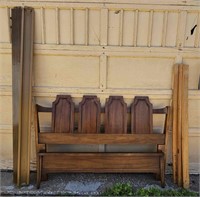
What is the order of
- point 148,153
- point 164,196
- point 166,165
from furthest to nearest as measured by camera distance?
point 166,165, point 148,153, point 164,196

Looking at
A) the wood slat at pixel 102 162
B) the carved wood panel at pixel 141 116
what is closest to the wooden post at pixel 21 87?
the wood slat at pixel 102 162

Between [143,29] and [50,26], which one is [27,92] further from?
[143,29]

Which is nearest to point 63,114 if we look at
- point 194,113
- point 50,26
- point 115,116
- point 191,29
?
point 115,116

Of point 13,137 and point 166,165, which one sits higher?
point 13,137

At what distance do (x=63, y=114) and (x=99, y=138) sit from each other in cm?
42

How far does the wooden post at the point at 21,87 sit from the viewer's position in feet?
7.81

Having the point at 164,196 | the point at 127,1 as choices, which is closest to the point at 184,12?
the point at 127,1

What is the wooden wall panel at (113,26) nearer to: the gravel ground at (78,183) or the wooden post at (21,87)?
the wooden post at (21,87)

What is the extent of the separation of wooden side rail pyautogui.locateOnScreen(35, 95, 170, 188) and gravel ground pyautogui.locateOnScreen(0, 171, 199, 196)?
3.8 inches

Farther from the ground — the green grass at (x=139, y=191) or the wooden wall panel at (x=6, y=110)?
the wooden wall panel at (x=6, y=110)

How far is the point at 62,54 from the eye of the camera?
249 cm

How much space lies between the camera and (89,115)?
2.49 metres

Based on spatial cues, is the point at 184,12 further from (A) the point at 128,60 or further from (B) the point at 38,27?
(B) the point at 38,27

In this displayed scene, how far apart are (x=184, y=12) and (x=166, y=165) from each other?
5.01 feet
